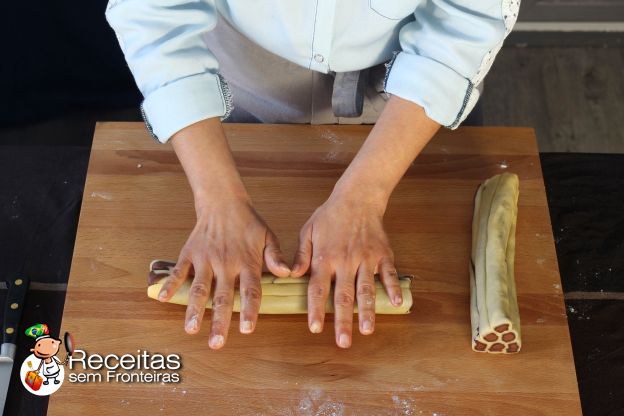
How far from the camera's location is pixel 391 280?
2.97 feet

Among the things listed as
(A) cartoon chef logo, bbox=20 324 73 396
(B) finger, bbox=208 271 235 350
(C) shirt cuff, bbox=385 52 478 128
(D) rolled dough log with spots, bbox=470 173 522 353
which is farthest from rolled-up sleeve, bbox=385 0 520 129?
(A) cartoon chef logo, bbox=20 324 73 396

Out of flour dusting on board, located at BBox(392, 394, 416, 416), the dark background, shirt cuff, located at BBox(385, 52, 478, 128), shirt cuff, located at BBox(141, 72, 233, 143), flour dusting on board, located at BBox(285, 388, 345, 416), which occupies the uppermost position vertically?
shirt cuff, located at BBox(385, 52, 478, 128)

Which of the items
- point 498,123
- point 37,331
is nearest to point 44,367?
point 37,331

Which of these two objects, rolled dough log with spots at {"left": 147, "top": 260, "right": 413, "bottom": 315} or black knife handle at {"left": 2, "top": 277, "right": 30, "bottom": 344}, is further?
black knife handle at {"left": 2, "top": 277, "right": 30, "bottom": 344}

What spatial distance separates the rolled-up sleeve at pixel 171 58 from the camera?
90cm

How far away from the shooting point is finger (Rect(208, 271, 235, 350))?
86 centimetres

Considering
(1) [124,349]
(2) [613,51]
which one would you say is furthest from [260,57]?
(2) [613,51]

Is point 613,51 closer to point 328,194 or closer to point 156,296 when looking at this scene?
point 328,194

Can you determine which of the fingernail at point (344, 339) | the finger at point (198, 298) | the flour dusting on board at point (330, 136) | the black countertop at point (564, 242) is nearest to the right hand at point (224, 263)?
the finger at point (198, 298)

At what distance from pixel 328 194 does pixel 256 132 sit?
171 mm

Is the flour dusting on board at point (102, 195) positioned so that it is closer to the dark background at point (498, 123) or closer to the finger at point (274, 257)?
the dark background at point (498, 123)

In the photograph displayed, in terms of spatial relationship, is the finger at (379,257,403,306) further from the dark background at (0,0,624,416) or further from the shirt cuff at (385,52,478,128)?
the dark background at (0,0,624,416)

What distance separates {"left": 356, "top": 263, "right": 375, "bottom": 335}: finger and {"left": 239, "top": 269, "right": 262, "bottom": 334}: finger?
0.43 ft

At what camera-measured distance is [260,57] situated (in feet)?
3.63
